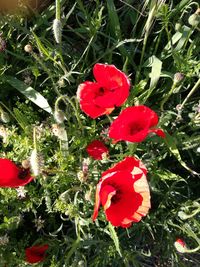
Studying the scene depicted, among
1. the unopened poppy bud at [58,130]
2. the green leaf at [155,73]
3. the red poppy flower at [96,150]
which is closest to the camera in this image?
the unopened poppy bud at [58,130]

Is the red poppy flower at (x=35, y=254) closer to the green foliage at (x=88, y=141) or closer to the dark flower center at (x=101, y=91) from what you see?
the green foliage at (x=88, y=141)

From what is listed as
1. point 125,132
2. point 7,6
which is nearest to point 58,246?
point 125,132

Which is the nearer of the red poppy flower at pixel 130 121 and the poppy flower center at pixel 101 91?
the red poppy flower at pixel 130 121

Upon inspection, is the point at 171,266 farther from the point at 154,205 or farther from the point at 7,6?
the point at 7,6

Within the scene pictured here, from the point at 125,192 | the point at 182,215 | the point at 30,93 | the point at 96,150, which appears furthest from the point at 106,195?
the point at 30,93

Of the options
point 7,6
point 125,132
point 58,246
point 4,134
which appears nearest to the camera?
point 125,132

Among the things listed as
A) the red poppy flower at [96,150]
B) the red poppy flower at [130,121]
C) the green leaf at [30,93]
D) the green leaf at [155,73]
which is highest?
the red poppy flower at [130,121]

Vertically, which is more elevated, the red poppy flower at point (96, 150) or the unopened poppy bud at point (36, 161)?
the unopened poppy bud at point (36, 161)

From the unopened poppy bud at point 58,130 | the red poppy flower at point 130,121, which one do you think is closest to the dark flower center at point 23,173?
the unopened poppy bud at point 58,130
